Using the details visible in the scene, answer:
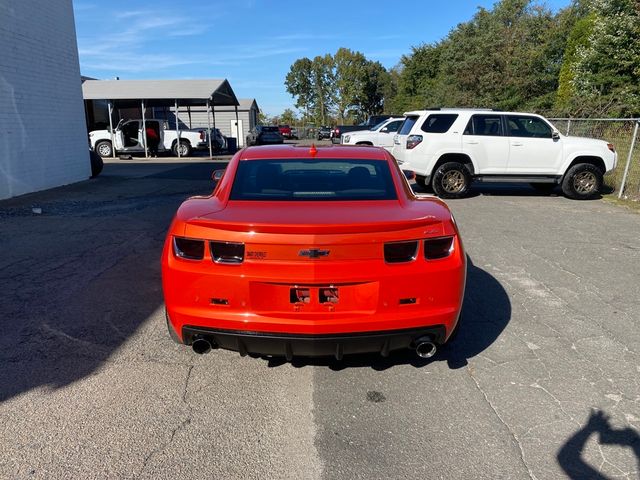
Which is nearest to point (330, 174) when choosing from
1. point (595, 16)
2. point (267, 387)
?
point (267, 387)

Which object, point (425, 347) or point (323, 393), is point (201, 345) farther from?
point (425, 347)

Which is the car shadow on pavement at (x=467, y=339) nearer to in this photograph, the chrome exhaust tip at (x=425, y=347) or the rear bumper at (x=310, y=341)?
the chrome exhaust tip at (x=425, y=347)

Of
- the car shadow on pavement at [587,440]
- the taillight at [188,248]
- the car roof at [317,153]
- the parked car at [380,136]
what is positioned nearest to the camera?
the car shadow on pavement at [587,440]

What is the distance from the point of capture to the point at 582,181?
1120 centimetres

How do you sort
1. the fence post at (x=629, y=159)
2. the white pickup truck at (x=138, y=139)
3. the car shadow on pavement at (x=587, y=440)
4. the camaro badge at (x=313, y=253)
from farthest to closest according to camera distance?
the white pickup truck at (x=138, y=139) → the fence post at (x=629, y=159) → the camaro badge at (x=313, y=253) → the car shadow on pavement at (x=587, y=440)

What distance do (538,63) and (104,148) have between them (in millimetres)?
25133

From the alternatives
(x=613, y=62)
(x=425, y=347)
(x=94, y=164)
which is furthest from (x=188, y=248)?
(x=613, y=62)

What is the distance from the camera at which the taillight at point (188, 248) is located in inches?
118

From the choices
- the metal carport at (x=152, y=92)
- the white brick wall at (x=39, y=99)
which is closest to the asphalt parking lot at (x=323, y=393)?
the white brick wall at (x=39, y=99)

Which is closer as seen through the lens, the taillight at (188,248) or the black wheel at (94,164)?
the taillight at (188,248)

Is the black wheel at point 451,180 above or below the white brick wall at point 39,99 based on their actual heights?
below

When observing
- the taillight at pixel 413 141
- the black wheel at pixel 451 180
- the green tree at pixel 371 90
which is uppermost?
the green tree at pixel 371 90

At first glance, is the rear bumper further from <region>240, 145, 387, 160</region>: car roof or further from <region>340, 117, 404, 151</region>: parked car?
<region>340, 117, 404, 151</region>: parked car

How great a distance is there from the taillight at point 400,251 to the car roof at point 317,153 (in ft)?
4.18
